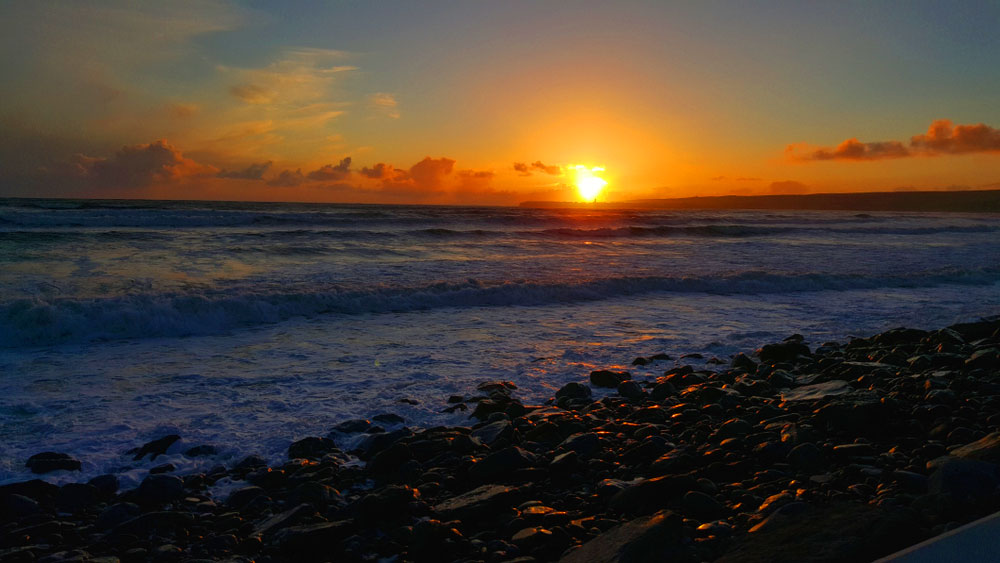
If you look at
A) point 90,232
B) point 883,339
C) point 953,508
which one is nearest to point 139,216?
point 90,232

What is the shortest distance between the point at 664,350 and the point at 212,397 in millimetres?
5478

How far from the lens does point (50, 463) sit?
14.0ft

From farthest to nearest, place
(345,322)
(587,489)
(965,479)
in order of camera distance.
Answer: (345,322)
(587,489)
(965,479)

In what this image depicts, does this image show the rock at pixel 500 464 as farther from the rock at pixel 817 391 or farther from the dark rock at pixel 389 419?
the rock at pixel 817 391

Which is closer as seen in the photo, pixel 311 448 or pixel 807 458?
pixel 807 458

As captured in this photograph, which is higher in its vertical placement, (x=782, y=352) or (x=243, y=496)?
(x=782, y=352)

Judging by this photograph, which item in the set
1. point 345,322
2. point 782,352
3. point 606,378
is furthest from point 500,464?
point 345,322

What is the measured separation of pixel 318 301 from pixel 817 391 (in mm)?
8199

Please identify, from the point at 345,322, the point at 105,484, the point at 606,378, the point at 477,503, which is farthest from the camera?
the point at 345,322

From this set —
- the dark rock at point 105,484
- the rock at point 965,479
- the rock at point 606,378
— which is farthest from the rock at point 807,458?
the dark rock at point 105,484

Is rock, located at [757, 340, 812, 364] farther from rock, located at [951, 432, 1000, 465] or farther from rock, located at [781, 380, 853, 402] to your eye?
rock, located at [951, 432, 1000, 465]

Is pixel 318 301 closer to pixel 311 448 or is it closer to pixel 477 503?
pixel 311 448

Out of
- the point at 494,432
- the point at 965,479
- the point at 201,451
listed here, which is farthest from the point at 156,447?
the point at 965,479

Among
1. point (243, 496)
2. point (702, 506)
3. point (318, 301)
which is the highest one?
point (318, 301)
